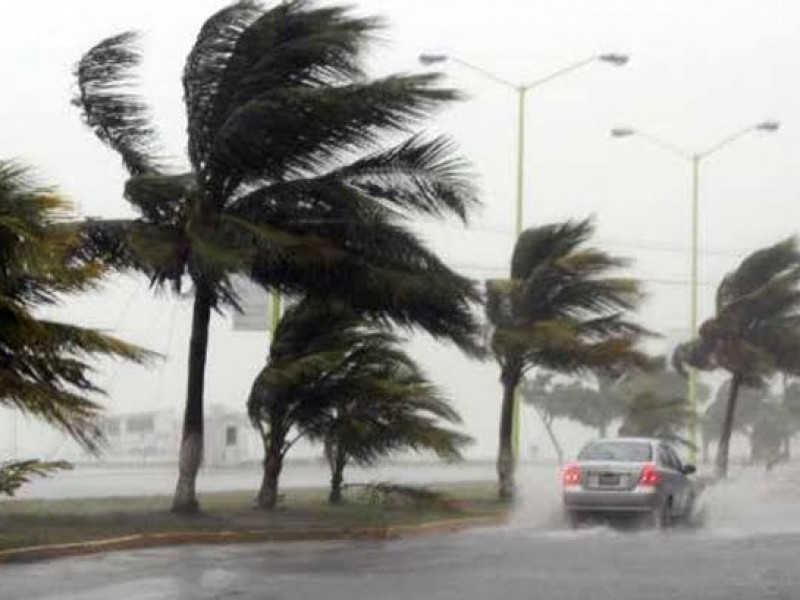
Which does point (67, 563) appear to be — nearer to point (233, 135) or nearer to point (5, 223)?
point (5, 223)

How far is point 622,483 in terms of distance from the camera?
2369 centimetres

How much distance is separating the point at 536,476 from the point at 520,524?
1254cm

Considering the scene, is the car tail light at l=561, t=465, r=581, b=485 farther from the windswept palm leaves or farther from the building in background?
the building in background

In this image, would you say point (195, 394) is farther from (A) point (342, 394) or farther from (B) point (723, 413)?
(B) point (723, 413)

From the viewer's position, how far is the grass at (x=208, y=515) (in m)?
19.4

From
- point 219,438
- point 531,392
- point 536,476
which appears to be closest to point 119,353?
point 536,476

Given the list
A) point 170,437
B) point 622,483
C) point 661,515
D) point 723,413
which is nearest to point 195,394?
point 622,483

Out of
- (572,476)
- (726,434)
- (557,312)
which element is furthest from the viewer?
(726,434)

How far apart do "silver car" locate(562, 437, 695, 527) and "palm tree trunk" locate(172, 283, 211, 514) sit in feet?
18.0

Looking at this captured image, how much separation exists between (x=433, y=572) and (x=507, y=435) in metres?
15.5

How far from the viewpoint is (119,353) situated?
1653 centimetres

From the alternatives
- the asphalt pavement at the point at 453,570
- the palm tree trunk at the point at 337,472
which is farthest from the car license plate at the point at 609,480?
the palm tree trunk at the point at 337,472

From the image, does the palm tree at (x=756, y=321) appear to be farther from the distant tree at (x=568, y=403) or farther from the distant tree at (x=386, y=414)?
the distant tree at (x=386, y=414)

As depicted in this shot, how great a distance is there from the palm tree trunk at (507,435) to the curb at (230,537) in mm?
5412
